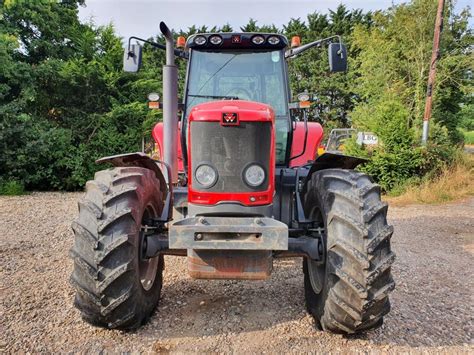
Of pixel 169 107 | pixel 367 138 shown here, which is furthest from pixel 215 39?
pixel 367 138

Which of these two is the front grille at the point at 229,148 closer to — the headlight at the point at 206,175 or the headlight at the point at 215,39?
the headlight at the point at 206,175

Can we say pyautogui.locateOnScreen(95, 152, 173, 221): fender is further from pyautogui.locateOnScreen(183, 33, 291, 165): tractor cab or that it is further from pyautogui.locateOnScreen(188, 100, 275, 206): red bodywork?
pyautogui.locateOnScreen(183, 33, 291, 165): tractor cab

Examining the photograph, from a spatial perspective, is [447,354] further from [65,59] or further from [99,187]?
[65,59]

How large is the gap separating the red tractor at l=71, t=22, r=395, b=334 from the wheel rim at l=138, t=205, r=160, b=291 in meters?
0.01

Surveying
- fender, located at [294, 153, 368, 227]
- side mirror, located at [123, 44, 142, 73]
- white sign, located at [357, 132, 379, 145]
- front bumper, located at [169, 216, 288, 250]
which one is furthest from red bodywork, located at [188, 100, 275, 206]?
white sign, located at [357, 132, 379, 145]

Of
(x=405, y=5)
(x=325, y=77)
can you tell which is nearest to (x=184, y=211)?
(x=405, y=5)

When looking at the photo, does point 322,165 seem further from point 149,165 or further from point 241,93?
point 149,165

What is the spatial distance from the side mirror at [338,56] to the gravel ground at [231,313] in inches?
87.7

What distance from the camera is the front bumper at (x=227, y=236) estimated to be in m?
2.46

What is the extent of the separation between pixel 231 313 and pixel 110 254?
1263mm

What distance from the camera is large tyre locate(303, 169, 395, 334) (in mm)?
2447

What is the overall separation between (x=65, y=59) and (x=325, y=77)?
17.4m

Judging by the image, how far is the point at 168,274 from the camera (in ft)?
13.5

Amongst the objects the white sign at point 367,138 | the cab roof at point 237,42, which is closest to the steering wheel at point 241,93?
the cab roof at point 237,42
